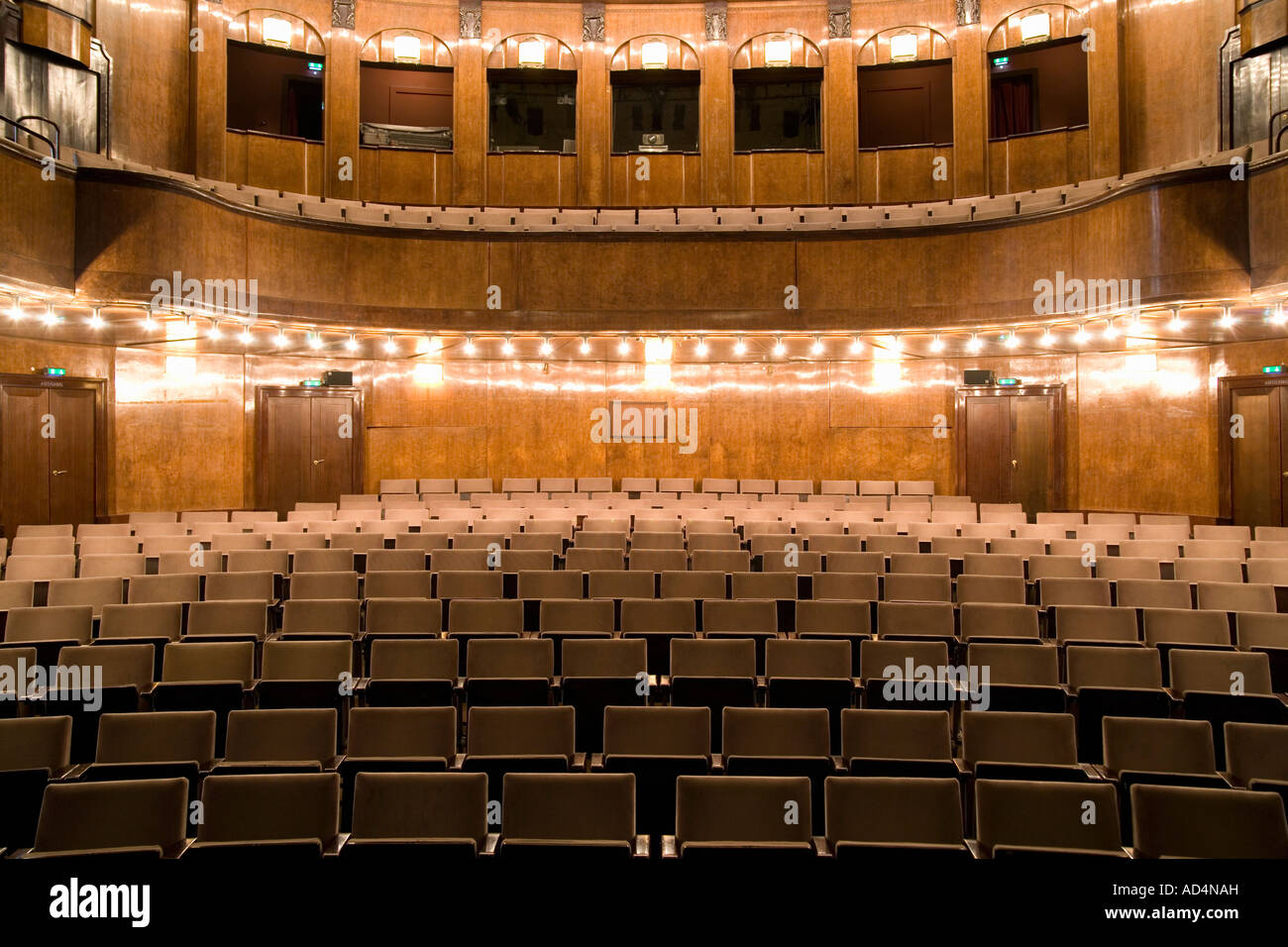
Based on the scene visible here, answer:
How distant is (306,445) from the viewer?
39.4 feet

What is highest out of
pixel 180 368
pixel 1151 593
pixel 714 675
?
pixel 180 368

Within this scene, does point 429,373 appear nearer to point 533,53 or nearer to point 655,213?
point 655,213

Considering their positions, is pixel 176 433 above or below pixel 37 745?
above

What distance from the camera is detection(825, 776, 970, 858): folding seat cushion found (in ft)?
10.9

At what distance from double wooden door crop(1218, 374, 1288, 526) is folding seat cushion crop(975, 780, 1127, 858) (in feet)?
28.2

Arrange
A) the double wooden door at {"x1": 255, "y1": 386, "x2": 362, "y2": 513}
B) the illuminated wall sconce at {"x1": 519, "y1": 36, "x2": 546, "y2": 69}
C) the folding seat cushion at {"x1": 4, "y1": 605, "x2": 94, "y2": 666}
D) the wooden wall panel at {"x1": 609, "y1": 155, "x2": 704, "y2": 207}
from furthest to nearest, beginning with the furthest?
1. the illuminated wall sconce at {"x1": 519, "y1": 36, "x2": 546, "y2": 69}
2. the wooden wall panel at {"x1": 609, "y1": 155, "x2": 704, "y2": 207}
3. the double wooden door at {"x1": 255, "y1": 386, "x2": 362, "y2": 513}
4. the folding seat cushion at {"x1": 4, "y1": 605, "x2": 94, "y2": 666}

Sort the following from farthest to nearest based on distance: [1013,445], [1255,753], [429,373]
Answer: [429,373] → [1013,445] → [1255,753]

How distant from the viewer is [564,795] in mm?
3381

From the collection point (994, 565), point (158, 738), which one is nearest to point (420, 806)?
point (158, 738)

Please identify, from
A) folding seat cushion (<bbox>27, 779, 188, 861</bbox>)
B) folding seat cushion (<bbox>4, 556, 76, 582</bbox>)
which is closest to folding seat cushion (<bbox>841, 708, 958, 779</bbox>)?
folding seat cushion (<bbox>27, 779, 188, 861</bbox>)

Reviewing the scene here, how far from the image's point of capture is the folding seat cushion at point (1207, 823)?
3178mm

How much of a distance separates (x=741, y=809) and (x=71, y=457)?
33.2 ft

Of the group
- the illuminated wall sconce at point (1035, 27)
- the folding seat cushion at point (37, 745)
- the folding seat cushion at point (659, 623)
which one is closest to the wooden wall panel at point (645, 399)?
the illuminated wall sconce at point (1035, 27)

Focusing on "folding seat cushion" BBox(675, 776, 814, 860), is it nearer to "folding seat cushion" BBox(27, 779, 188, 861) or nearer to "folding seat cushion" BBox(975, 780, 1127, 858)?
"folding seat cushion" BBox(975, 780, 1127, 858)
